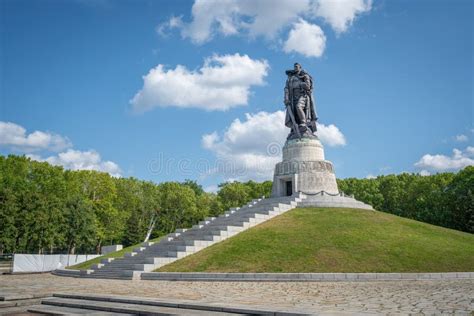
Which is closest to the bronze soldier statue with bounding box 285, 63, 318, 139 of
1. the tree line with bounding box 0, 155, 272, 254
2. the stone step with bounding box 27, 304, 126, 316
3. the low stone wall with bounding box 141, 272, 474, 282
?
the low stone wall with bounding box 141, 272, 474, 282

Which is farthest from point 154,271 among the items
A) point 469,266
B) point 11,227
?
point 11,227

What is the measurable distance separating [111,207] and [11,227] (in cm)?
1689

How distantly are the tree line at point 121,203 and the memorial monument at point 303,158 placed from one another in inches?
851

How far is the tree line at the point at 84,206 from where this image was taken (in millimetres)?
44469

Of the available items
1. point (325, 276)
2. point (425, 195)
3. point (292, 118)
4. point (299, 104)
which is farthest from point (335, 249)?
point (425, 195)

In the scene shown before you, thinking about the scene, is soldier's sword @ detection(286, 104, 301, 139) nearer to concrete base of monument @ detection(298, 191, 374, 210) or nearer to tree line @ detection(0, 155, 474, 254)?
concrete base of monument @ detection(298, 191, 374, 210)

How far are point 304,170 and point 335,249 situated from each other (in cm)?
1360

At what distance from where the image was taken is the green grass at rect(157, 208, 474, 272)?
20609 millimetres

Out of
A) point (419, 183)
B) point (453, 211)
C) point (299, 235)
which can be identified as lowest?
point (299, 235)

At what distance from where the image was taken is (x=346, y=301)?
1134 centimetres

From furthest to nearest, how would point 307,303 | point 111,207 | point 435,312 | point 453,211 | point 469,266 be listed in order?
point 111,207
point 453,211
point 469,266
point 307,303
point 435,312

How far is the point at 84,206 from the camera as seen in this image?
48.5m

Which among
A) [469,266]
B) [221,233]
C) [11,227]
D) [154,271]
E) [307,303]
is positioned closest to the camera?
[307,303]

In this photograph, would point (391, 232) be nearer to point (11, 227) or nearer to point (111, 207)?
point (11, 227)
